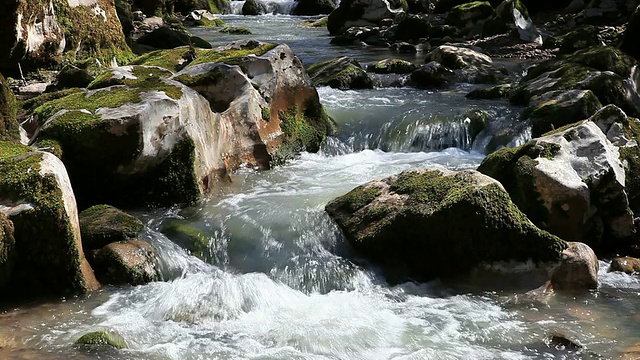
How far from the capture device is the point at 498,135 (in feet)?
39.5

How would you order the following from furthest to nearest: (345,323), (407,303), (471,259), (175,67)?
(175,67)
(471,259)
(407,303)
(345,323)

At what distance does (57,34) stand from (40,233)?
761 centimetres

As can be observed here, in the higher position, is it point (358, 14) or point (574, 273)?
point (358, 14)

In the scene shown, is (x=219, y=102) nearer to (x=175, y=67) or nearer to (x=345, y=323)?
(x=175, y=67)

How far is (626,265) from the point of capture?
7367 mm

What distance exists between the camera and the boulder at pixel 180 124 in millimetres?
7887

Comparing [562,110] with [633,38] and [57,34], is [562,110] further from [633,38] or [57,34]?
[57,34]

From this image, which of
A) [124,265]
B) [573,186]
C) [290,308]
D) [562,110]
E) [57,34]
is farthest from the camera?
[57,34]

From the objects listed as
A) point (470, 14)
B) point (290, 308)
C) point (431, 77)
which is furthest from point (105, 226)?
point (470, 14)

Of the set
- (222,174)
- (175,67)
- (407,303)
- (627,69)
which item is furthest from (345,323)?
(627,69)

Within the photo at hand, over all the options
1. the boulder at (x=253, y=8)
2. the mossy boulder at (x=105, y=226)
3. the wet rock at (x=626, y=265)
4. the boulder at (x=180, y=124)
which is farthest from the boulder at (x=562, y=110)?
the boulder at (x=253, y=8)

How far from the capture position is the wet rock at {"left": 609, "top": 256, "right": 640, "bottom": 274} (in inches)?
288

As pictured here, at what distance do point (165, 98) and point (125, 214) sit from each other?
1.81m

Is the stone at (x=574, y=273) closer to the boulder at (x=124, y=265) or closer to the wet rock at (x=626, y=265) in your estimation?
the wet rock at (x=626, y=265)
